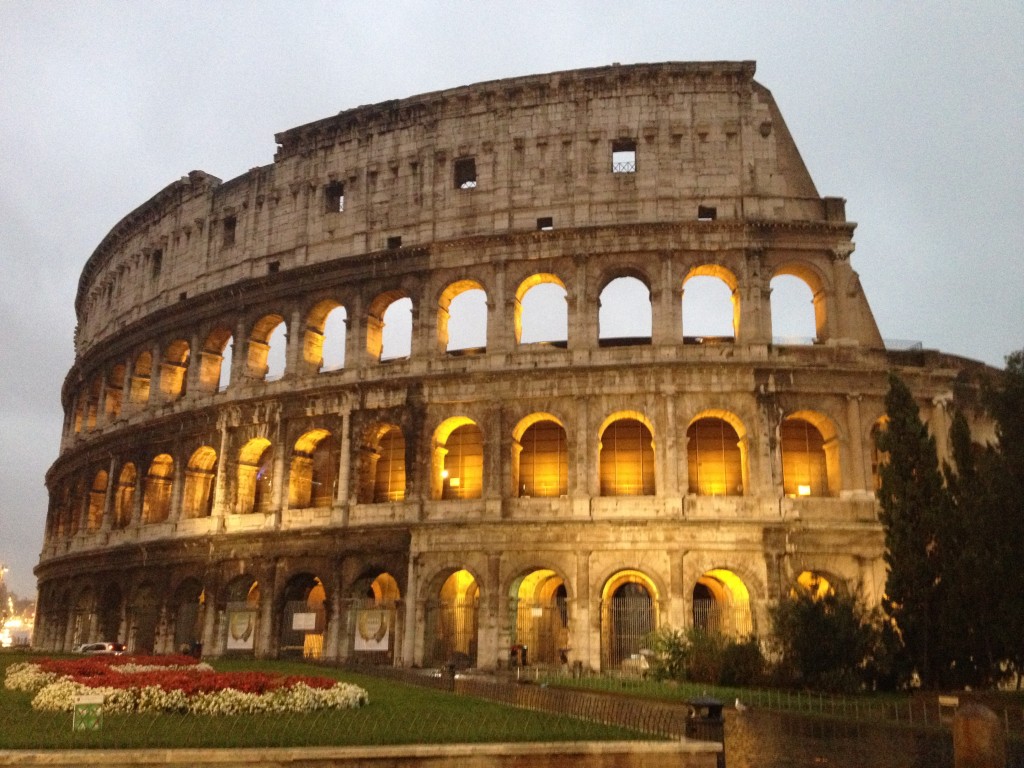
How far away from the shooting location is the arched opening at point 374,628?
89.5 ft

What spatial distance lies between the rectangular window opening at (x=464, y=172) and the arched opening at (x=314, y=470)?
389 inches

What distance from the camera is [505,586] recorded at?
26.4 metres

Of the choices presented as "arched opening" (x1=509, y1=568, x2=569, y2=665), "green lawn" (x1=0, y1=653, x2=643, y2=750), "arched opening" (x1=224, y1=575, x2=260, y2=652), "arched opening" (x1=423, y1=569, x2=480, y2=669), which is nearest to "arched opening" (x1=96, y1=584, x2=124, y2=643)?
"arched opening" (x1=224, y1=575, x2=260, y2=652)

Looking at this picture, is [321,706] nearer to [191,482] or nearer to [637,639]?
[637,639]

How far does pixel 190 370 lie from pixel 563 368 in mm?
15890

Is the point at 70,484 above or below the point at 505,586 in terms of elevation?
above

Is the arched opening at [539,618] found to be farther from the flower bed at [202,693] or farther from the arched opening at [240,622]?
the flower bed at [202,693]

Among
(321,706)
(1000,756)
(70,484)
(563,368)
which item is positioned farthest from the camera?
(70,484)

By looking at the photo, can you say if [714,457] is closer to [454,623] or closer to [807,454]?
[807,454]

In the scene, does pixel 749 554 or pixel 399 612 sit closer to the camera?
pixel 749 554

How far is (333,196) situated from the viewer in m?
33.3

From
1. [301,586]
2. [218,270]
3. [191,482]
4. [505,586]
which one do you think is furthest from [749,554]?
[218,270]

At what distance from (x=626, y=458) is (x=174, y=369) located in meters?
19.7

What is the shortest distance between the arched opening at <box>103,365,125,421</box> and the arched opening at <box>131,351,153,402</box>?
1.82m
